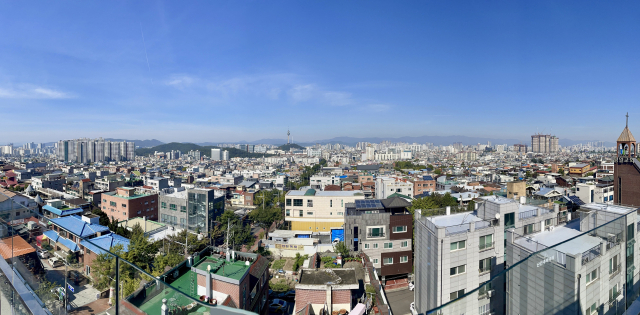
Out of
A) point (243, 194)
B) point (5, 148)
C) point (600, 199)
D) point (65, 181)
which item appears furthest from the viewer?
point (5, 148)

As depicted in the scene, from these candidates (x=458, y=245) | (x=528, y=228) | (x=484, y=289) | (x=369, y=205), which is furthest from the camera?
(x=369, y=205)

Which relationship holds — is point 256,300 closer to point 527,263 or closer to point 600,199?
point 527,263

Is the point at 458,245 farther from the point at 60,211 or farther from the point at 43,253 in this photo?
the point at 60,211

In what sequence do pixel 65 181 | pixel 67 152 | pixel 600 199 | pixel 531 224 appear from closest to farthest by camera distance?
pixel 531 224 → pixel 600 199 → pixel 65 181 → pixel 67 152

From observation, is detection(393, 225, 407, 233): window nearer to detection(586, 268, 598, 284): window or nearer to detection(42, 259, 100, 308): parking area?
detection(586, 268, 598, 284): window

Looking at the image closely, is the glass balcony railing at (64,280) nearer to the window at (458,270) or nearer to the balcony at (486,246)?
the window at (458,270)

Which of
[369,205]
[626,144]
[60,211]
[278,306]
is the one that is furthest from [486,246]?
[60,211]

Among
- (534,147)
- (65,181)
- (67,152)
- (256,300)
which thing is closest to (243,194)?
(65,181)
